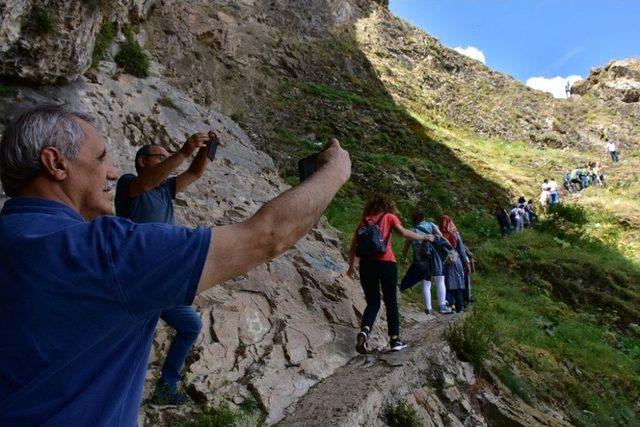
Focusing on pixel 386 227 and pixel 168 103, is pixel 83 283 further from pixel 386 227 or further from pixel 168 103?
pixel 168 103

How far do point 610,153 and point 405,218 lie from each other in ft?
61.0

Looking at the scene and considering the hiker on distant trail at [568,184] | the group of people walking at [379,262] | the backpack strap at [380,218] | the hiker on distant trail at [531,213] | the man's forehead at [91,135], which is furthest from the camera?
the hiker on distant trail at [568,184]

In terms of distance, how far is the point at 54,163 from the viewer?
1.49 m

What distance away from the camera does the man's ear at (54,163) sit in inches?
58.0

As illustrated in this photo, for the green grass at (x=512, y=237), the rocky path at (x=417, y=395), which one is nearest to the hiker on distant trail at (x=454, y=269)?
the green grass at (x=512, y=237)

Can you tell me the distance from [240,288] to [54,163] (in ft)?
14.2

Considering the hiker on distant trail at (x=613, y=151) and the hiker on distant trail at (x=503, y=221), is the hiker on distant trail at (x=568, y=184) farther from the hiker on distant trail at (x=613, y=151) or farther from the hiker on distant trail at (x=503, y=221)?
the hiker on distant trail at (x=503, y=221)

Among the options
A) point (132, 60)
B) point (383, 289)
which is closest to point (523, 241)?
point (383, 289)

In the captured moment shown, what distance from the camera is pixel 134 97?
9.87 meters

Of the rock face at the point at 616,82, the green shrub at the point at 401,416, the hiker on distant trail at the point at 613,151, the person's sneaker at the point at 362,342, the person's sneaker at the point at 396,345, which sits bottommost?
the green shrub at the point at 401,416

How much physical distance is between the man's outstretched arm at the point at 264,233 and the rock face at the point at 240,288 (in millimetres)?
2598

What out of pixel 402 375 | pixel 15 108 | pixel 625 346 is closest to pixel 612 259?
pixel 625 346

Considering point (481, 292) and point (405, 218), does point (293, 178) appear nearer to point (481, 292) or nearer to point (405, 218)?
point (405, 218)

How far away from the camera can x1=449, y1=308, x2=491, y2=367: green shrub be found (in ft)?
18.6
